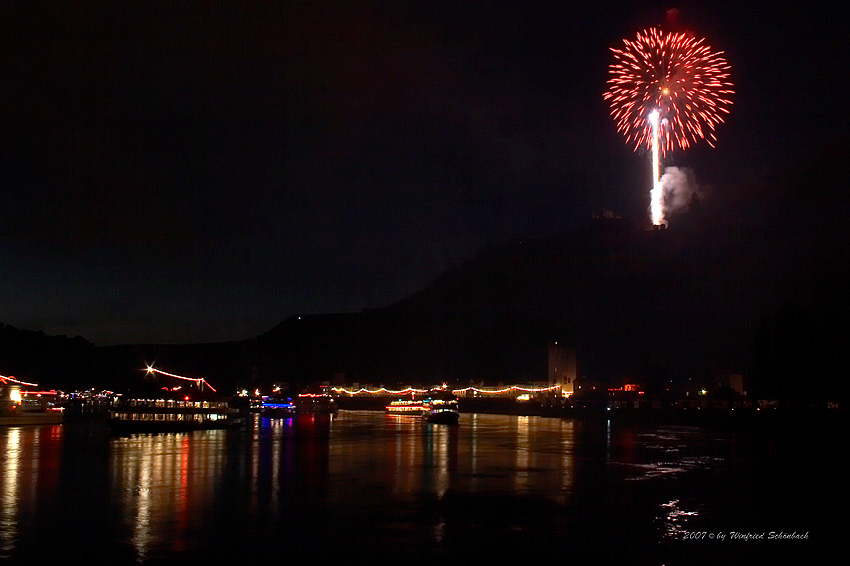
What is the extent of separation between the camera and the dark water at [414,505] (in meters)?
11.3

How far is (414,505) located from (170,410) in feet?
107

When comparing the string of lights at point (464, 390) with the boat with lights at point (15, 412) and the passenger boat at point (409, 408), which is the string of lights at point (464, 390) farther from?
the boat with lights at point (15, 412)

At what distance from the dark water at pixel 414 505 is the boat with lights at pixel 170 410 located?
10767 millimetres

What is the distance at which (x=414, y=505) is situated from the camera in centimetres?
1545

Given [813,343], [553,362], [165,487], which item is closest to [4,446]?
[165,487]

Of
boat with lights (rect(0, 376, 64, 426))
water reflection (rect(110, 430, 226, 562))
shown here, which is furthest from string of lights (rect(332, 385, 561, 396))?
water reflection (rect(110, 430, 226, 562))

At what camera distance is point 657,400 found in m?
77.1

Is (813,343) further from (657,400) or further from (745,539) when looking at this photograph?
(745,539)

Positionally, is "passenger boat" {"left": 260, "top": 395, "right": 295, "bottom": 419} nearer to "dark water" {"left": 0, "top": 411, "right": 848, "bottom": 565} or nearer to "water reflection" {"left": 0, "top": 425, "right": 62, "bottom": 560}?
"water reflection" {"left": 0, "top": 425, "right": 62, "bottom": 560}

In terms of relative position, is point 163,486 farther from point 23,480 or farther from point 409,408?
point 409,408

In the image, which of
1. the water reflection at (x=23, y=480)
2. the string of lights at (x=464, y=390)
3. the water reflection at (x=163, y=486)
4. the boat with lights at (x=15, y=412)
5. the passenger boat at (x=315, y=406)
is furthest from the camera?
the string of lights at (x=464, y=390)

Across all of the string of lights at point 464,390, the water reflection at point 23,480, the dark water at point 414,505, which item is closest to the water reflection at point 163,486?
the dark water at point 414,505

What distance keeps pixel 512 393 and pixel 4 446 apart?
79492 millimetres

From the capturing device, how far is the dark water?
11.3 m
